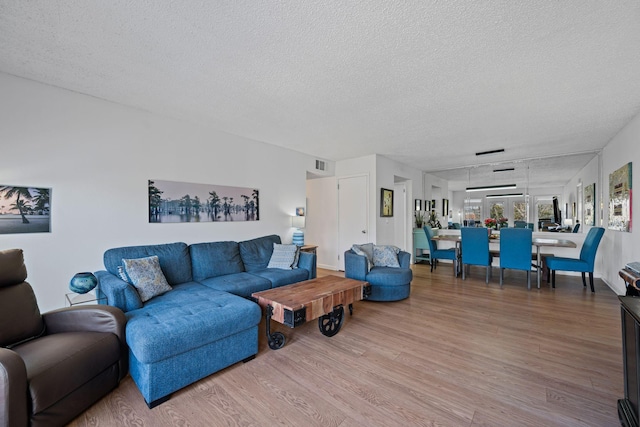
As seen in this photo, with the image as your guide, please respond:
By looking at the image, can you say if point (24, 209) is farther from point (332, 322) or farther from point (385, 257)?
point (385, 257)

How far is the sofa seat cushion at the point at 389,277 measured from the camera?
12.4 feet

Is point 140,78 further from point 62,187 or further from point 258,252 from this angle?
point 258,252

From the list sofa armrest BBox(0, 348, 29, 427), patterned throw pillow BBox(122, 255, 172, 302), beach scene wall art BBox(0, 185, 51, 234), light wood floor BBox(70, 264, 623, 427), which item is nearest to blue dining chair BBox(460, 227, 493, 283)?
light wood floor BBox(70, 264, 623, 427)

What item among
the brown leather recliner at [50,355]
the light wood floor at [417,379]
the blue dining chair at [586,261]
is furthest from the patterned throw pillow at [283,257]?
the blue dining chair at [586,261]

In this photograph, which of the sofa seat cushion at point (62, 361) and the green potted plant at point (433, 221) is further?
the green potted plant at point (433, 221)

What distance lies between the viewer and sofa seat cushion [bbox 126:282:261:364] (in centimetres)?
182

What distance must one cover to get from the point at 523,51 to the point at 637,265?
195 cm

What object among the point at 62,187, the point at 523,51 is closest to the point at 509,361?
the point at 523,51

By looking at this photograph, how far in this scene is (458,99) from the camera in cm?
297

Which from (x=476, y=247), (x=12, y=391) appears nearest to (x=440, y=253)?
(x=476, y=247)

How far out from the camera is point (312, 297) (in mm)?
2688

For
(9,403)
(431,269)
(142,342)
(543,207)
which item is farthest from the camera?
(543,207)

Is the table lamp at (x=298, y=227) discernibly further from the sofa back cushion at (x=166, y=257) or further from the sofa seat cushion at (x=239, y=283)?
the sofa back cushion at (x=166, y=257)

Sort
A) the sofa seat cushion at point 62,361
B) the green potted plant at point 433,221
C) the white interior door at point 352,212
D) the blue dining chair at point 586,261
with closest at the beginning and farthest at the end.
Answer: the sofa seat cushion at point 62,361 → the blue dining chair at point 586,261 → the white interior door at point 352,212 → the green potted plant at point 433,221
